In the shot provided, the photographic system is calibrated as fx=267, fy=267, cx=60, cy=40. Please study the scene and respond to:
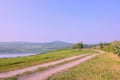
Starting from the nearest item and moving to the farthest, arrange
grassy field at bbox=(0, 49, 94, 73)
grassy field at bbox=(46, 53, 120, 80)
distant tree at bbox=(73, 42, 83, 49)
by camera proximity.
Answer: grassy field at bbox=(46, 53, 120, 80)
grassy field at bbox=(0, 49, 94, 73)
distant tree at bbox=(73, 42, 83, 49)

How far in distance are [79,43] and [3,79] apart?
92.3 m

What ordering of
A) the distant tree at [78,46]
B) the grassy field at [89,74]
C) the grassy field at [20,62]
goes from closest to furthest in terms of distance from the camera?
the grassy field at [89,74]
the grassy field at [20,62]
the distant tree at [78,46]

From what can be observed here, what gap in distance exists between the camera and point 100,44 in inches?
4505

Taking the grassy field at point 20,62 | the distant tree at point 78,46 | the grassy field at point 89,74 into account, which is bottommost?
the grassy field at point 89,74

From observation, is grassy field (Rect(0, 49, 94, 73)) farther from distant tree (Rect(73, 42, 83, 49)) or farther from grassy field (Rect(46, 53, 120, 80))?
distant tree (Rect(73, 42, 83, 49))

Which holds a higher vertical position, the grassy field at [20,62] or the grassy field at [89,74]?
the grassy field at [20,62]

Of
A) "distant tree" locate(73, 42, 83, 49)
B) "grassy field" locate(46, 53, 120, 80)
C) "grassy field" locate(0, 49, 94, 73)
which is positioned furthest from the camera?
"distant tree" locate(73, 42, 83, 49)

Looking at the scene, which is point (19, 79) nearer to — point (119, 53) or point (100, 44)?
point (119, 53)

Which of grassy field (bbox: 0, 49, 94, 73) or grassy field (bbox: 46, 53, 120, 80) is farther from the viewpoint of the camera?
grassy field (bbox: 0, 49, 94, 73)

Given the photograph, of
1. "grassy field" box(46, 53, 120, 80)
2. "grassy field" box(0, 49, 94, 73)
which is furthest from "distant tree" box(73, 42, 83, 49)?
"grassy field" box(46, 53, 120, 80)

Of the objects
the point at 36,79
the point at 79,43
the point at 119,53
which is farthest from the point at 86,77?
the point at 79,43

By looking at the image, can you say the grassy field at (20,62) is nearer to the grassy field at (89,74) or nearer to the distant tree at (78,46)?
the grassy field at (89,74)

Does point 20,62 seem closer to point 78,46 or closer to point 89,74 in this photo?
point 89,74

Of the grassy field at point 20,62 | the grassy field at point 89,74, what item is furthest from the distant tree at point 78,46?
the grassy field at point 89,74
